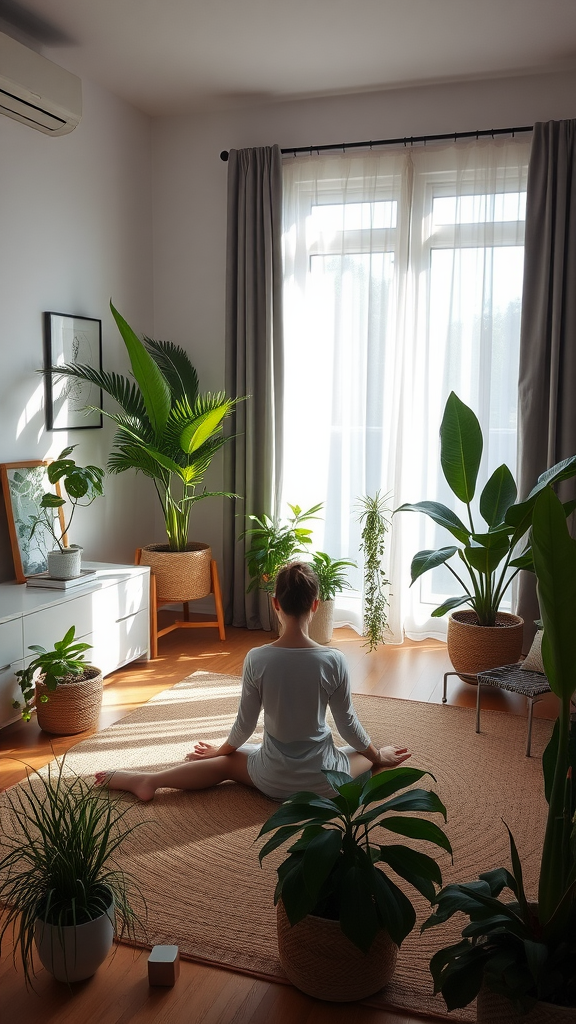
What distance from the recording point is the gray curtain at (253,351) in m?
4.61

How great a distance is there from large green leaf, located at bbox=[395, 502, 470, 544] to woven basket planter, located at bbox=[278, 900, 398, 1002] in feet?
7.20

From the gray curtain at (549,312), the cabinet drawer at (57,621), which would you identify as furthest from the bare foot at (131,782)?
the gray curtain at (549,312)

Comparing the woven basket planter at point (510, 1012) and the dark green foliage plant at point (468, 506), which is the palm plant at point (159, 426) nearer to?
the dark green foliage plant at point (468, 506)

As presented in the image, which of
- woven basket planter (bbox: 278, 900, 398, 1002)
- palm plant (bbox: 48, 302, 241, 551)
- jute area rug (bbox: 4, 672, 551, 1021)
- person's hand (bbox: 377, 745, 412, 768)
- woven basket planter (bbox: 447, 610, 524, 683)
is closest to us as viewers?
woven basket planter (bbox: 278, 900, 398, 1002)

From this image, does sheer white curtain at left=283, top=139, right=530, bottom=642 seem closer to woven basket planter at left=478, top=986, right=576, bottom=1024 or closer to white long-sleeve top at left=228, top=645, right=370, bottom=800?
white long-sleeve top at left=228, top=645, right=370, bottom=800

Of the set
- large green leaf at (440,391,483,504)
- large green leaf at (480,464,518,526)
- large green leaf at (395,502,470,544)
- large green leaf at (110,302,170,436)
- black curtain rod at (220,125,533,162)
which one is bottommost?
large green leaf at (395,502,470,544)

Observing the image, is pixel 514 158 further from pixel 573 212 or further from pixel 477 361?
pixel 477 361

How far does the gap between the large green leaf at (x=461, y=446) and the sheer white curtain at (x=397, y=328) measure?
0.60 meters

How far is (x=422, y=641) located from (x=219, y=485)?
1.53 metres

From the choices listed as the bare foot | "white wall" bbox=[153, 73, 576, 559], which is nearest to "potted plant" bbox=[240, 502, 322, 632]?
"white wall" bbox=[153, 73, 576, 559]

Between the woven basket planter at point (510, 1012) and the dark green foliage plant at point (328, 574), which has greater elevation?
the dark green foliage plant at point (328, 574)

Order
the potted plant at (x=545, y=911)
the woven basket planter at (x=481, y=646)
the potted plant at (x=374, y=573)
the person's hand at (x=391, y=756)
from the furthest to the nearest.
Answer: the potted plant at (x=374, y=573), the woven basket planter at (x=481, y=646), the person's hand at (x=391, y=756), the potted plant at (x=545, y=911)

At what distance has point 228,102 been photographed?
4.67 meters

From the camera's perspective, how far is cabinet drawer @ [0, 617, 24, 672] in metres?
3.16
